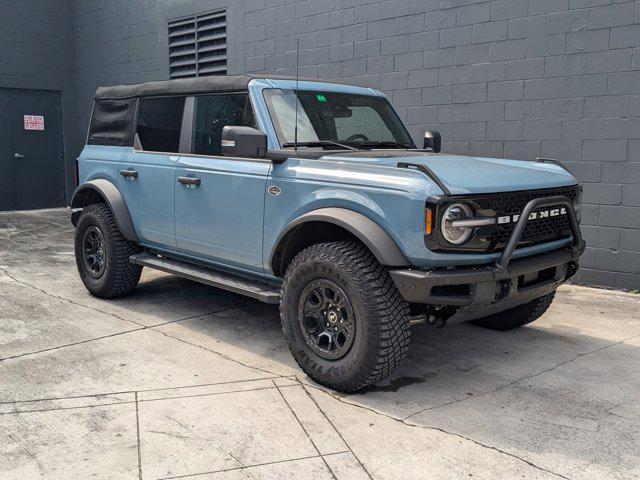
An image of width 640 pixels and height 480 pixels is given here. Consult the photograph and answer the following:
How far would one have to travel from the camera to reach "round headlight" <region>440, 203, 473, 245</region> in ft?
11.4

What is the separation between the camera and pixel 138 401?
365 centimetres

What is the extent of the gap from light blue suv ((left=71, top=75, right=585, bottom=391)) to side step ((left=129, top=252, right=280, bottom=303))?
15 millimetres

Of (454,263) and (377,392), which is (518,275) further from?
(377,392)

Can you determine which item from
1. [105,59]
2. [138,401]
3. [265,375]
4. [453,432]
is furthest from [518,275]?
[105,59]

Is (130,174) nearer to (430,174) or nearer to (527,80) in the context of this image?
(430,174)

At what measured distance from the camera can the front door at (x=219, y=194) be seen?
446 centimetres

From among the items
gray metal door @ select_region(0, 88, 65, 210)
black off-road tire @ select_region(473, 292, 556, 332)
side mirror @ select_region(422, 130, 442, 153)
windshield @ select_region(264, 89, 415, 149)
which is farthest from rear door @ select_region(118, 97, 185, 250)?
gray metal door @ select_region(0, 88, 65, 210)

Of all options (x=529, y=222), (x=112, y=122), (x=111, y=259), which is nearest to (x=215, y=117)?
(x=112, y=122)

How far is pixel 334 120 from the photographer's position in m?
4.81

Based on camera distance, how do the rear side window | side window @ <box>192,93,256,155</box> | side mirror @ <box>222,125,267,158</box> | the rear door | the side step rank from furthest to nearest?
1. the rear side window
2. the rear door
3. side window @ <box>192,93,256,155</box>
4. the side step
5. side mirror @ <box>222,125,267,158</box>

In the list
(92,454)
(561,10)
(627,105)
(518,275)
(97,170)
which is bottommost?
(92,454)

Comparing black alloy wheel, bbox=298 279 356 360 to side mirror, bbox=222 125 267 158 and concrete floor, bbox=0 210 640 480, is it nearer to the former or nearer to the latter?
concrete floor, bbox=0 210 640 480

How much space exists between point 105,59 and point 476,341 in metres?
10.2

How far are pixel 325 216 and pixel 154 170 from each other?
2052mm
